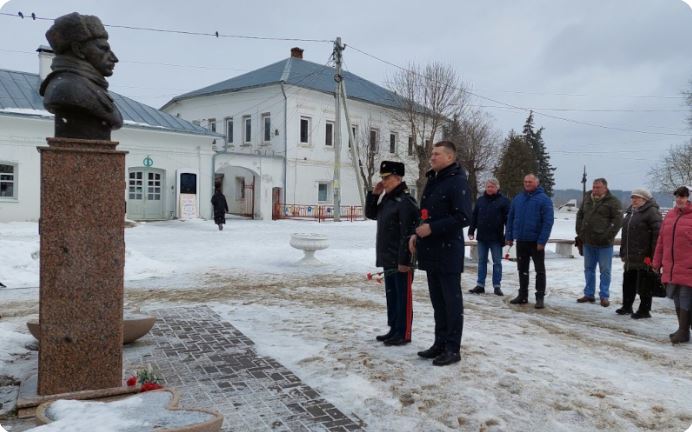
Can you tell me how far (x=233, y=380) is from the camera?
4.26 meters

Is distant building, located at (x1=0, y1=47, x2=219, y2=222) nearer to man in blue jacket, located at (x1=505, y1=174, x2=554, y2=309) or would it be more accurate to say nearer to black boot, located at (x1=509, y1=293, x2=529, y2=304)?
man in blue jacket, located at (x1=505, y1=174, x2=554, y2=309)

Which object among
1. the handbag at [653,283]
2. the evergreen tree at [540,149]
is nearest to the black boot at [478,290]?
the handbag at [653,283]

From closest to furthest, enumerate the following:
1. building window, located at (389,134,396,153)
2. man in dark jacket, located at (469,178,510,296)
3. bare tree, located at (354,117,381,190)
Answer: man in dark jacket, located at (469,178,510,296)
bare tree, located at (354,117,381,190)
building window, located at (389,134,396,153)

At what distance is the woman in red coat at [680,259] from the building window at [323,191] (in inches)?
1088

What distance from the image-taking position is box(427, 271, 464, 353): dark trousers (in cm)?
466

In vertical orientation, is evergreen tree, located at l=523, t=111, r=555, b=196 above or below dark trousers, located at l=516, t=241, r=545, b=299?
above

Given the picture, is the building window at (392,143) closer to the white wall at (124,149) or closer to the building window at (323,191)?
the building window at (323,191)

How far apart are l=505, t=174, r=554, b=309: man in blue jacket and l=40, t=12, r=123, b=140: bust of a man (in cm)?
572

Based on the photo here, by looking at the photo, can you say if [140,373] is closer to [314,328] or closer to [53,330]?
[53,330]

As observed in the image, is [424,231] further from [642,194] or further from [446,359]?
[642,194]

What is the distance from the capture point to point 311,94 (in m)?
32.1

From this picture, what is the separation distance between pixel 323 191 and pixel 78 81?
29960 millimetres

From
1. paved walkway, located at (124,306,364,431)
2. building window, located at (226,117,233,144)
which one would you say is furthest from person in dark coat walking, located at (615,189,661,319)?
building window, located at (226,117,233,144)

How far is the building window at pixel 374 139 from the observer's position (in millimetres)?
36125
